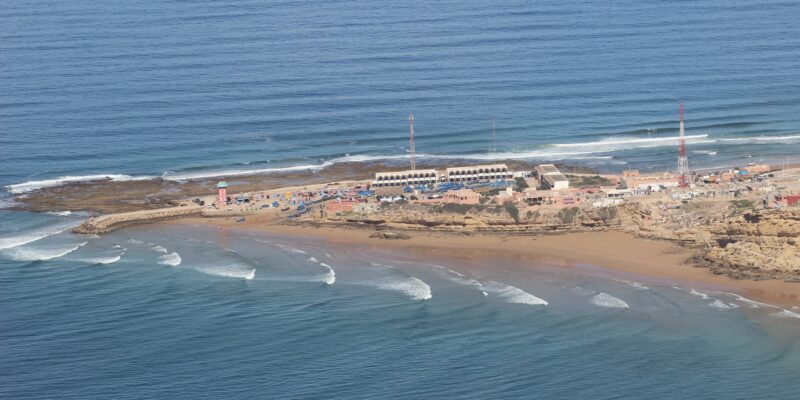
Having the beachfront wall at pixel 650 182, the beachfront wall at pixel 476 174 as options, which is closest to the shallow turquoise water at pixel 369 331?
the beachfront wall at pixel 650 182

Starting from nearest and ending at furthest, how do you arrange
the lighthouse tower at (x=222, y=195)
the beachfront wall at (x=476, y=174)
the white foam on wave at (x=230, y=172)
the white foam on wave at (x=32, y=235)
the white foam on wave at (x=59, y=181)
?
the white foam on wave at (x=32, y=235) → the lighthouse tower at (x=222, y=195) → the beachfront wall at (x=476, y=174) → the white foam on wave at (x=59, y=181) → the white foam on wave at (x=230, y=172)

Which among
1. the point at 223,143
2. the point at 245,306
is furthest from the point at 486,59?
the point at 245,306

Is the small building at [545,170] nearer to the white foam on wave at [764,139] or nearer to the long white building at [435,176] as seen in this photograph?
the long white building at [435,176]

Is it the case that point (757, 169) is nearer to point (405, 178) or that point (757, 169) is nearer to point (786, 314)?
point (405, 178)

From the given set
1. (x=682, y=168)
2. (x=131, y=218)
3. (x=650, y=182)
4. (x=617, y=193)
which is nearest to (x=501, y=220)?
(x=617, y=193)

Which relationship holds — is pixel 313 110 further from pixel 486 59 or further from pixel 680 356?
pixel 680 356

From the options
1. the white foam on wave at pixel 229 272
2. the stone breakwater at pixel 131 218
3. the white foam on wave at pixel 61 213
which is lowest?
the white foam on wave at pixel 229 272
